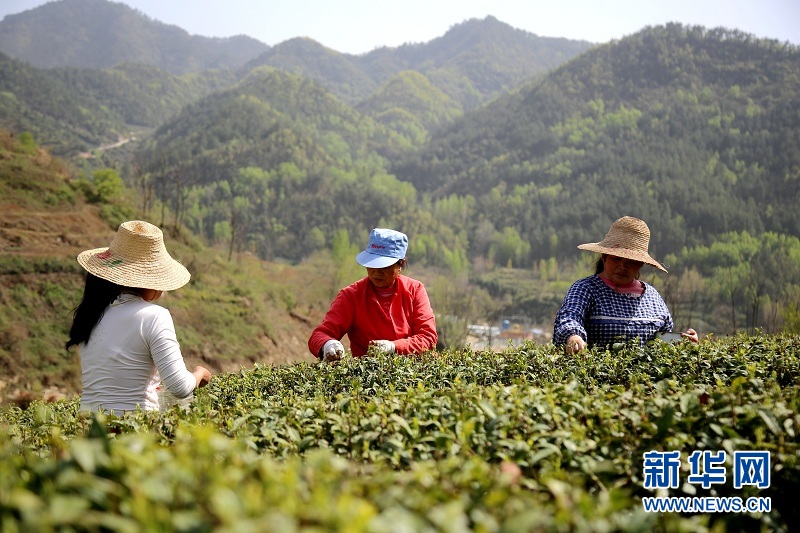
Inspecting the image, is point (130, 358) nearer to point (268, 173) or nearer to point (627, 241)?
point (627, 241)

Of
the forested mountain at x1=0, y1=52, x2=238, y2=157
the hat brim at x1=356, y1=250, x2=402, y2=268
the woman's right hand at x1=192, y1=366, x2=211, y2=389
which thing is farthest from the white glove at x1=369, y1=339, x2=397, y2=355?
the forested mountain at x1=0, y1=52, x2=238, y2=157

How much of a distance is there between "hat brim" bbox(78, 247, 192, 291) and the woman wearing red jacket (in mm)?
1153

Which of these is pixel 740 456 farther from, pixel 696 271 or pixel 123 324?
pixel 696 271

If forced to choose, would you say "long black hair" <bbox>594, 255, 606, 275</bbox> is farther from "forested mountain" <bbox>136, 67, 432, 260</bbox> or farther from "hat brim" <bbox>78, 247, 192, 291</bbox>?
"forested mountain" <bbox>136, 67, 432, 260</bbox>

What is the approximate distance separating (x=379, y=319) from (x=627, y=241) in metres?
1.78

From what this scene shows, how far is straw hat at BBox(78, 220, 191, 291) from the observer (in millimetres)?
3242

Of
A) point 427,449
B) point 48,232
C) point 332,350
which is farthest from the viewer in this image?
point 48,232

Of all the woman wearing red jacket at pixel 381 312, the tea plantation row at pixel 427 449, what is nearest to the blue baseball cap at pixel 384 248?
the woman wearing red jacket at pixel 381 312

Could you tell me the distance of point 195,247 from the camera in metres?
31.4

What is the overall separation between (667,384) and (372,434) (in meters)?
1.40

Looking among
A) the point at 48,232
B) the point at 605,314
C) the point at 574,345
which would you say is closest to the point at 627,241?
the point at 605,314

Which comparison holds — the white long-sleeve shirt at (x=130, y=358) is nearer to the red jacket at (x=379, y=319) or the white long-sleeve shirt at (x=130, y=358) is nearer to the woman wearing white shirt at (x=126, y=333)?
the woman wearing white shirt at (x=126, y=333)

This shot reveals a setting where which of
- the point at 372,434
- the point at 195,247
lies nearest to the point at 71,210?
the point at 195,247

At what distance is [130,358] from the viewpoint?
3209 millimetres
